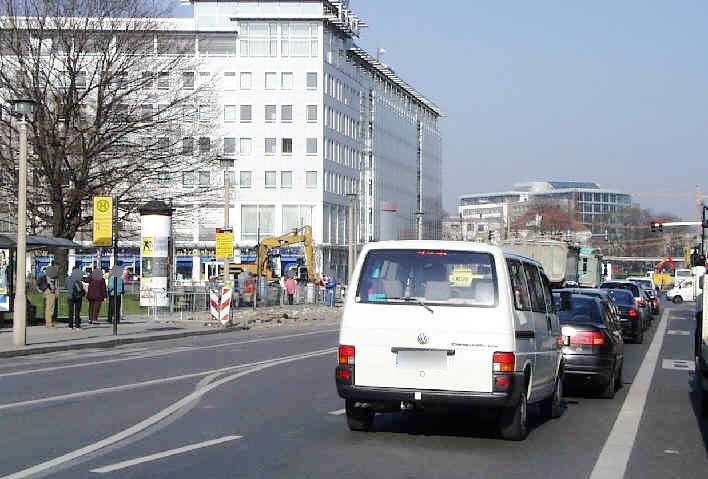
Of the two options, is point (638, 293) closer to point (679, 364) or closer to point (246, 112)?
point (679, 364)

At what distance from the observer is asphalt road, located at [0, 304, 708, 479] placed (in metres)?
9.48

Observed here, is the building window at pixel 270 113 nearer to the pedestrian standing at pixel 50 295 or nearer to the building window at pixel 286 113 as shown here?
the building window at pixel 286 113

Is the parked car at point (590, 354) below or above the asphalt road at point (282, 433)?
→ above

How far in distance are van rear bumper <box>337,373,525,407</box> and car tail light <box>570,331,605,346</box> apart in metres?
5.34

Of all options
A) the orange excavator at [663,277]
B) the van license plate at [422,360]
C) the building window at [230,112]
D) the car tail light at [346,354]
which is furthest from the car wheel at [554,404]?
the orange excavator at [663,277]

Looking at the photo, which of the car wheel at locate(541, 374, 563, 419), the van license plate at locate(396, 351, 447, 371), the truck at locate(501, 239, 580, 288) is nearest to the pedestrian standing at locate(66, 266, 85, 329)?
the truck at locate(501, 239, 580, 288)

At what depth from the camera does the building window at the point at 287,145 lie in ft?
296

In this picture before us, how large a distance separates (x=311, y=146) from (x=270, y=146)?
135 inches

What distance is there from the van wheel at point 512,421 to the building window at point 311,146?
79691mm

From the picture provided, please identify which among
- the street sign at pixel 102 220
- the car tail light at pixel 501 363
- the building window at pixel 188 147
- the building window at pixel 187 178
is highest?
the building window at pixel 188 147

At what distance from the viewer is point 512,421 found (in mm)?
11039

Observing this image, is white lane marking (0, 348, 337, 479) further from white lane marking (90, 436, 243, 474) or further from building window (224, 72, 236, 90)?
building window (224, 72, 236, 90)

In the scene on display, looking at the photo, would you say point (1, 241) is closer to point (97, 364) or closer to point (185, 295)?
point (97, 364)

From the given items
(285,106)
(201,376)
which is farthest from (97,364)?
(285,106)
